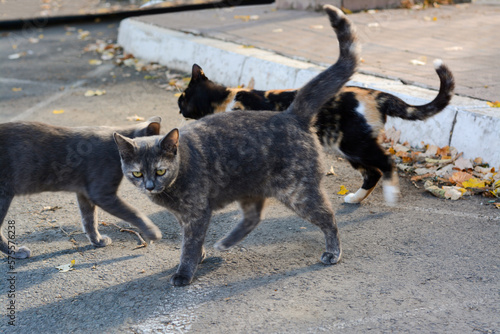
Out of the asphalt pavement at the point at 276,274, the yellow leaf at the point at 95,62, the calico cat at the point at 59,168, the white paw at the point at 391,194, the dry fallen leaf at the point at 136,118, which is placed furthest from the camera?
the yellow leaf at the point at 95,62

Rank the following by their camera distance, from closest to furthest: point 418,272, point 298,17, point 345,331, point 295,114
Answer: point 345,331, point 418,272, point 295,114, point 298,17

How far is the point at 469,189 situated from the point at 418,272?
1.55m

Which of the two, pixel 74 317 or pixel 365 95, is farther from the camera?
pixel 365 95

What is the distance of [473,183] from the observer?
4.97 meters

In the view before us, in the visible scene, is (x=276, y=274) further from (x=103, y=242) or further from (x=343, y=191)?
(x=343, y=191)

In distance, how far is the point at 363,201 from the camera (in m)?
5.06

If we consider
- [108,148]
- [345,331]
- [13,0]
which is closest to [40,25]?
[13,0]

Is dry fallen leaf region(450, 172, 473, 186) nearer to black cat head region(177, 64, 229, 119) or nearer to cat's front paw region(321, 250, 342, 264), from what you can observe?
cat's front paw region(321, 250, 342, 264)

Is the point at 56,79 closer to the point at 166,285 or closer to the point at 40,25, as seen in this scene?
the point at 40,25

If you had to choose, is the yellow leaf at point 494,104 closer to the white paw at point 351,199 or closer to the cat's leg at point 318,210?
the white paw at point 351,199

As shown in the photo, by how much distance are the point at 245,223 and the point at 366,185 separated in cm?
123

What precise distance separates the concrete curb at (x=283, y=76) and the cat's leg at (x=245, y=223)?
7.51ft

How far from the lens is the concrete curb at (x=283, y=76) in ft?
17.5

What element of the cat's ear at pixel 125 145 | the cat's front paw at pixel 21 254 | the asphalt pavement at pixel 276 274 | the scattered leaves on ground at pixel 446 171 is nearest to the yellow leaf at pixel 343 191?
the asphalt pavement at pixel 276 274
